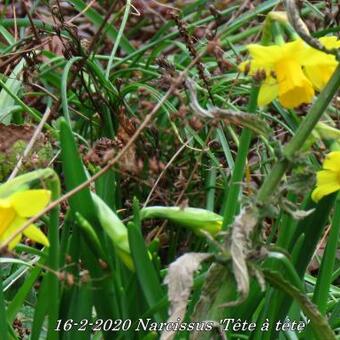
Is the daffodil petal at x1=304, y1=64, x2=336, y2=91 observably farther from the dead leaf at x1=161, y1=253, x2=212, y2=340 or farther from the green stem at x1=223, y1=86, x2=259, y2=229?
the dead leaf at x1=161, y1=253, x2=212, y2=340

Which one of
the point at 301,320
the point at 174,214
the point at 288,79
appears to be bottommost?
the point at 301,320

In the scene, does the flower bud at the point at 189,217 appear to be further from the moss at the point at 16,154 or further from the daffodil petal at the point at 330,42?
the moss at the point at 16,154

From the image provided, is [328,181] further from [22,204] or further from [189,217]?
[22,204]

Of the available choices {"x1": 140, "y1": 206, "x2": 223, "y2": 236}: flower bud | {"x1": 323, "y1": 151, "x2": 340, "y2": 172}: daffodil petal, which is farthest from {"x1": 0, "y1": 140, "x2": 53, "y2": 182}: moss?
{"x1": 323, "y1": 151, "x2": 340, "y2": 172}: daffodil petal

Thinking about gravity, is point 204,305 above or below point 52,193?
below

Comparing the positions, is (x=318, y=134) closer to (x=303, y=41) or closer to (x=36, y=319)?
(x=303, y=41)

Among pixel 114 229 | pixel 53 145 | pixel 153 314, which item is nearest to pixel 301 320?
pixel 153 314

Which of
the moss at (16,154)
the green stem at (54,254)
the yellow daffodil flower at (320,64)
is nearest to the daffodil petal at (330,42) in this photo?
the yellow daffodil flower at (320,64)
